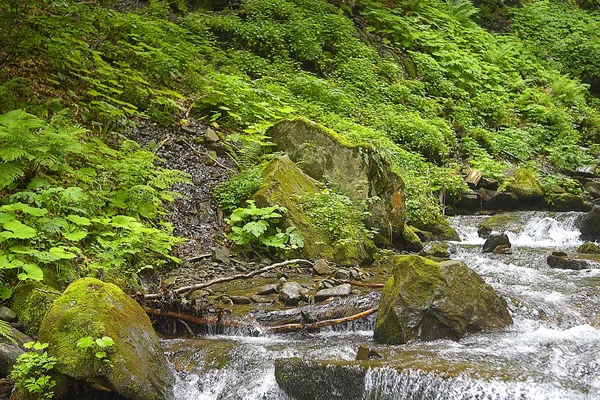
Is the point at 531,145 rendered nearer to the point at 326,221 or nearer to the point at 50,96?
the point at 326,221

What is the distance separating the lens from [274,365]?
4.35 m

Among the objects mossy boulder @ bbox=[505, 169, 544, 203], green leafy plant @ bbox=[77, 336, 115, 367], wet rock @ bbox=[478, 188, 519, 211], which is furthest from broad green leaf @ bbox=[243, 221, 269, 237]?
mossy boulder @ bbox=[505, 169, 544, 203]

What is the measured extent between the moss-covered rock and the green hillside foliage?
3160 millimetres

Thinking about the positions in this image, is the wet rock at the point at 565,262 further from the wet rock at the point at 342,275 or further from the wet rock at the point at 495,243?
the wet rock at the point at 342,275

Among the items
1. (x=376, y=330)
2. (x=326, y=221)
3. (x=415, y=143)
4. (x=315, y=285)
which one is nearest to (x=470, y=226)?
(x=415, y=143)

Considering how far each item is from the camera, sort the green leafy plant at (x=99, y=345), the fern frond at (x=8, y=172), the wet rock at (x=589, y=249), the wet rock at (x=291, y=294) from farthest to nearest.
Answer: the wet rock at (x=589, y=249) → the wet rock at (x=291, y=294) → the fern frond at (x=8, y=172) → the green leafy plant at (x=99, y=345)

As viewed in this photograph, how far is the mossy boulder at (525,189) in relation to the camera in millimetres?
12164

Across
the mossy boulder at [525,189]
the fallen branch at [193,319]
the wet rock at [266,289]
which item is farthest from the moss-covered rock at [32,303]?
the mossy boulder at [525,189]

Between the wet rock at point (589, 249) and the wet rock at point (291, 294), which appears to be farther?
the wet rock at point (589, 249)

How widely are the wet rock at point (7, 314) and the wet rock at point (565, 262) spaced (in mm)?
7155

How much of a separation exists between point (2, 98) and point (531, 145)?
556 inches

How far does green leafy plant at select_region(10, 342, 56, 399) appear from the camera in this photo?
3.56 m

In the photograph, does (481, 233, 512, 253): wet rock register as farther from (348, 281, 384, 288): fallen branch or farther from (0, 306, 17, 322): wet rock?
(0, 306, 17, 322): wet rock

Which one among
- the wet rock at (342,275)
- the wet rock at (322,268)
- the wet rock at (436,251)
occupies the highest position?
the wet rock at (342,275)
